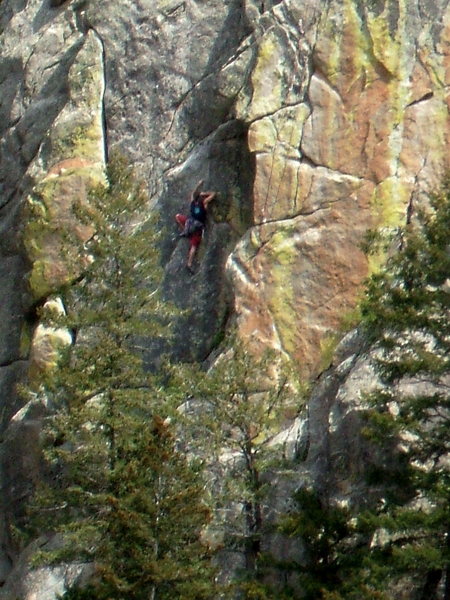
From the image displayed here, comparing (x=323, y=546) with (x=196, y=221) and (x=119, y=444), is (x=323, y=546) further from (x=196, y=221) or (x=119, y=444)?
(x=196, y=221)

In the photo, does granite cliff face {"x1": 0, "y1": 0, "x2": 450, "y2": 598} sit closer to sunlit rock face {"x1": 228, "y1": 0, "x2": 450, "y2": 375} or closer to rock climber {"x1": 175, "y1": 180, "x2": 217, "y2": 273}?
sunlit rock face {"x1": 228, "y1": 0, "x2": 450, "y2": 375}

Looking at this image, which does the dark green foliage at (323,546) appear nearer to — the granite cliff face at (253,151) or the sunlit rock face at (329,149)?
the granite cliff face at (253,151)

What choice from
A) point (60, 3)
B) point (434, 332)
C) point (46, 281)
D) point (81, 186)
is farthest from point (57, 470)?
point (60, 3)

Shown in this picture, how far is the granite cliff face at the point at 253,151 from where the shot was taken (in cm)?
2923

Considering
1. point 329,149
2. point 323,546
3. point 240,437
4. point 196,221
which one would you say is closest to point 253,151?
point 329,149

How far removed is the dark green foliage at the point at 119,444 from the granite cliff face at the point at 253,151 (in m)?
2.73

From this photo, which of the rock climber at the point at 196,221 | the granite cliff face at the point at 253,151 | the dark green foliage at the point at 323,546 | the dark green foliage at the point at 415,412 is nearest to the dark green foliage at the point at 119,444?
the dark green foliage at the point at 323,546

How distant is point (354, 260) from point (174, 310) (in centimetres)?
406

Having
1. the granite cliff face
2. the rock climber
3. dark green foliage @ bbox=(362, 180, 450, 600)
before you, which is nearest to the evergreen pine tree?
the granite cliff face

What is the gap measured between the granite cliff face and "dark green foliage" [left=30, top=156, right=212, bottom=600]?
2734 mm

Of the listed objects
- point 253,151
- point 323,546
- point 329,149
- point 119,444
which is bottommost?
point 323,546

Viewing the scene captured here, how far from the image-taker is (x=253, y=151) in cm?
3034

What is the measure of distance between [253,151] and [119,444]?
7906mm

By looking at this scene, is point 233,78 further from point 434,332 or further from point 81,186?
point 434,332
